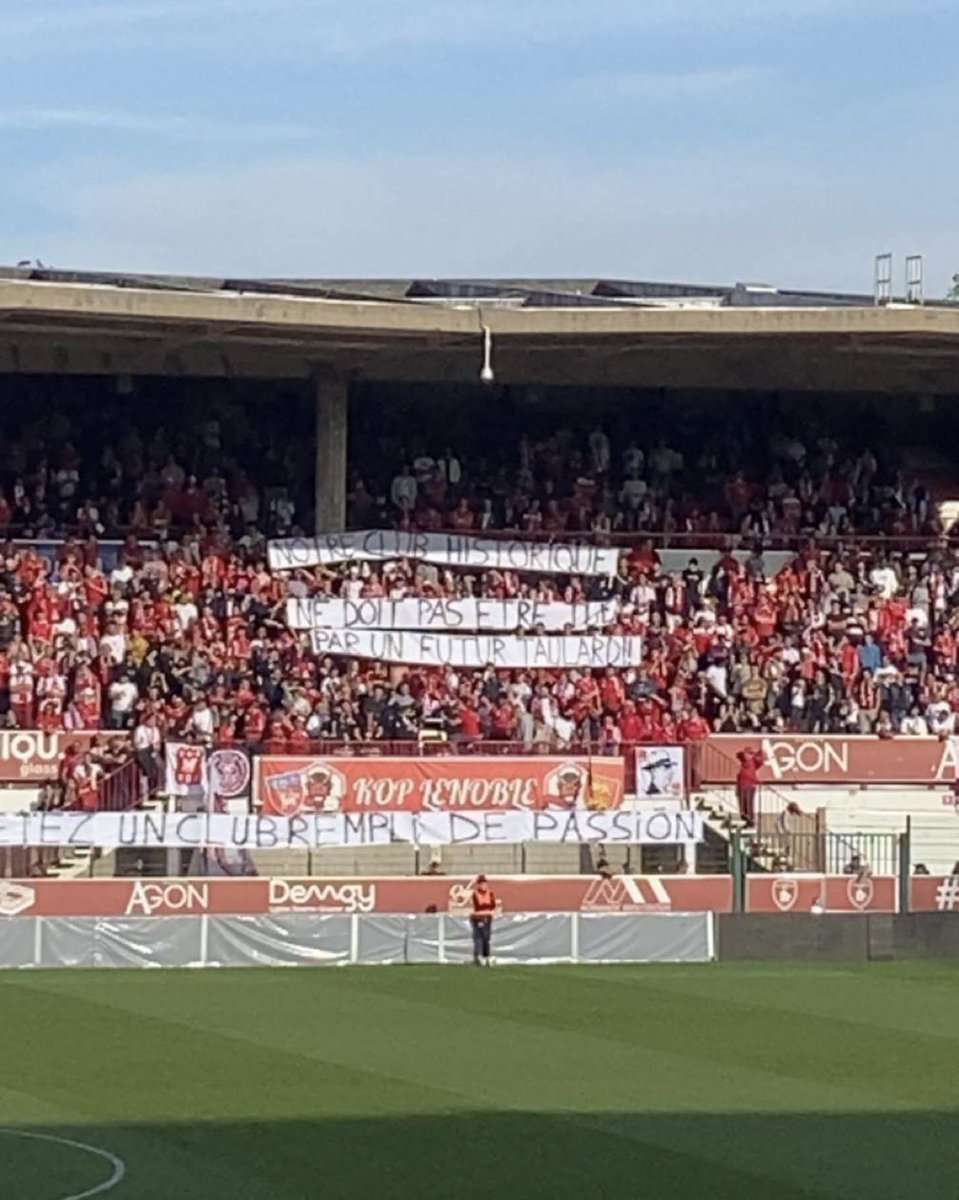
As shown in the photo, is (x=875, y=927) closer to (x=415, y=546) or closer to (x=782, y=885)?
(x=782, y=885)

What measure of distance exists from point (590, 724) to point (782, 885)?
528 cm

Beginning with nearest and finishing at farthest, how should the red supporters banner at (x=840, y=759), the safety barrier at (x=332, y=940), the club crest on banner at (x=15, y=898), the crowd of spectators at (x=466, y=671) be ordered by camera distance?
the safety barrier at (x=332, y=940)
the club crest on banner at (x=15, y=898)
the crowd of spectators at (x=466, y=671)
the red supporters banner at (x=840, y=759)

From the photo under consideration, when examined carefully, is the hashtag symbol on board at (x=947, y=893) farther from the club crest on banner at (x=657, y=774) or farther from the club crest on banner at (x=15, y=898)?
the club crest on banner at (x=15, y=898)

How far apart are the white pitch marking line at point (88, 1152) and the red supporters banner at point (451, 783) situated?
61.4 ft

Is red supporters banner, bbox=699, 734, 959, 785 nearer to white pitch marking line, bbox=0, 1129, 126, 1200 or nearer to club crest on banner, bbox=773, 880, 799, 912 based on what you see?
club crest on banner, bbox=773, 880, 799, 912

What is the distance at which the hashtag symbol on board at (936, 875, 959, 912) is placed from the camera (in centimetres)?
3325

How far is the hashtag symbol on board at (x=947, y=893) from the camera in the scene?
1309 inches

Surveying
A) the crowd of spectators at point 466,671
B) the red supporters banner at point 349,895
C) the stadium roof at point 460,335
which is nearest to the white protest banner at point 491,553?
the crowd of spectators at point 466,671

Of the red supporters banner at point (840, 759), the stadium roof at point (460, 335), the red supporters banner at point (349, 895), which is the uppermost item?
the stadium roof at point (460, 335)

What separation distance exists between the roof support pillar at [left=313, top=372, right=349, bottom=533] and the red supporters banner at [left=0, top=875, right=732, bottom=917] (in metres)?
8.81

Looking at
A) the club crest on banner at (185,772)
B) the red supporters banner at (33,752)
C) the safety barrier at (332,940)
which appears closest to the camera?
the safety barrier at (332,940)

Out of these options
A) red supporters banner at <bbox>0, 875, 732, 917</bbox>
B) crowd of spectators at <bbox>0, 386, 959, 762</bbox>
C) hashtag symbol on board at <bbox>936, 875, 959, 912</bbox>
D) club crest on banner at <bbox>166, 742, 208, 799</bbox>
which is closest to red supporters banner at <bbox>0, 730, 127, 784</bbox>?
crowd of spectators at <bbox>0, 386, 959, 762</bbox>

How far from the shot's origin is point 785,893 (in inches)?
1300

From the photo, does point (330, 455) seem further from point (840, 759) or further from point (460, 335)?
point (840, 759)
